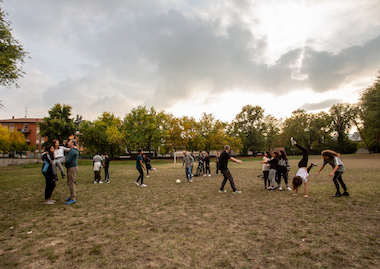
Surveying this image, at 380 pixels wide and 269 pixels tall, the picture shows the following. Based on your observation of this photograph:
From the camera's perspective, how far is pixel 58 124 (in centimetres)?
4978

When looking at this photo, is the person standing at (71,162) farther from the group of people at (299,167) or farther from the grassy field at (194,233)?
the group of people at (299,167)

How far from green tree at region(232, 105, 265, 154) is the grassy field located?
58395mm

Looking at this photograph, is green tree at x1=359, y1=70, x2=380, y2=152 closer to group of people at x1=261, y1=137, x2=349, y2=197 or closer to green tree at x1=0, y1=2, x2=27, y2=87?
group of people at x1=261, y1=137, x2=349, y2=197

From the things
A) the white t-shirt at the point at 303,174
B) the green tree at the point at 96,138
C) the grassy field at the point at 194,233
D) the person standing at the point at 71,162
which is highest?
Answer: the green tree at the point at 96,138

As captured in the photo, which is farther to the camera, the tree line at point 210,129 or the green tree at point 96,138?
the green tree at point 96,138

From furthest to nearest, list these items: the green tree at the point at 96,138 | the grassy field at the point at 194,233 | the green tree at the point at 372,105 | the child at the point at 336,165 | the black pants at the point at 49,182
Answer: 1. the green tree at the point at 96,138
2. the green tree at the point at 372,105
3. the child at the point at 336,165
4. the black pants at the point at 49,182
5. the grassy field at the point at 194,233

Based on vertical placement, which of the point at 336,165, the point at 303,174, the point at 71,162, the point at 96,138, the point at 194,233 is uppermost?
the point at 96,138

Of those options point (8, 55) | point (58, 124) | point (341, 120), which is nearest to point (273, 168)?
point (8, 55)

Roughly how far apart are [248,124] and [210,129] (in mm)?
17827

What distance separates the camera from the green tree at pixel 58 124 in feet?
163

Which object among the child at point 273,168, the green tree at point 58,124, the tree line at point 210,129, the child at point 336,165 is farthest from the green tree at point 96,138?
the child at point 336,165

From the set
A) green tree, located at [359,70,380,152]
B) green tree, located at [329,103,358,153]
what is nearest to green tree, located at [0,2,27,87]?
green tree, located at [359,70,380,152]

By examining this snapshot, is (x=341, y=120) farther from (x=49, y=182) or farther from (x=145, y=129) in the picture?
(x=49, y=182)

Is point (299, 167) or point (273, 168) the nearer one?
point (299, 167)
